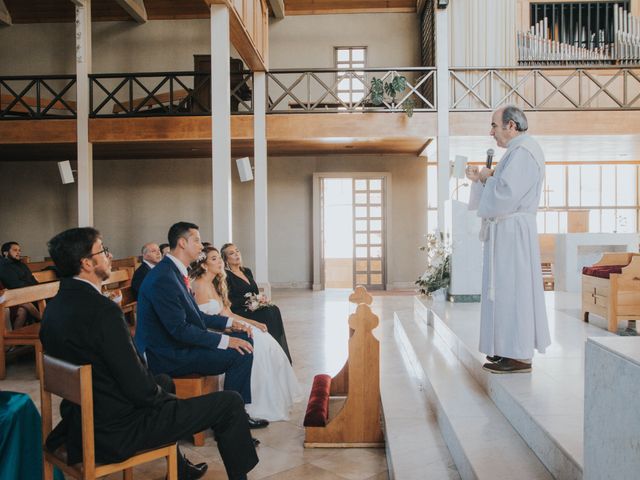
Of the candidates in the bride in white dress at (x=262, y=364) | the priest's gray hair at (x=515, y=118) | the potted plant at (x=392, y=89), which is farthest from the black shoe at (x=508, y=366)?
the potted plant at (x=392, y=89)

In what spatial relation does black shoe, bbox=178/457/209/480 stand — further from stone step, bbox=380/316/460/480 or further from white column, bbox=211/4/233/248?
white column, bbox=211/4/233/248

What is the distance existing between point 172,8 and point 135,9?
0.82 meters

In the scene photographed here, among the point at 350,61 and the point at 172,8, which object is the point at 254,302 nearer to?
the point at 350,61

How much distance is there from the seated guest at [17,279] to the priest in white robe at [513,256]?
502cm

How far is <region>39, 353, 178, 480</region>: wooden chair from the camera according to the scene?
2113 millimetres

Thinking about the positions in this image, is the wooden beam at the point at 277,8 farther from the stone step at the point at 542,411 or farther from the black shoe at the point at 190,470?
the black shoe at the point at 190,470

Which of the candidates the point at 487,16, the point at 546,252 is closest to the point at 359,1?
the point at 487,16

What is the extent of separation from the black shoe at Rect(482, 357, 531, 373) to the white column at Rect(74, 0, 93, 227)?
25.6ft

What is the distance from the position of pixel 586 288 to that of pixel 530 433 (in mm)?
3481

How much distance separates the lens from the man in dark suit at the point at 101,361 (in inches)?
88.4

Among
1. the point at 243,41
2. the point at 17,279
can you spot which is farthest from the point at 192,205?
the point at 17,279

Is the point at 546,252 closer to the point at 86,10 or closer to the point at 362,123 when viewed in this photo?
the point at 362,123

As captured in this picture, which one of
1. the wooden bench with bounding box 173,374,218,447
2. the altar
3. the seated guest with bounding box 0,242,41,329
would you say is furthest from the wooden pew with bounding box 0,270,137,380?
the altar

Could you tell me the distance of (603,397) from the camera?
1510mm
